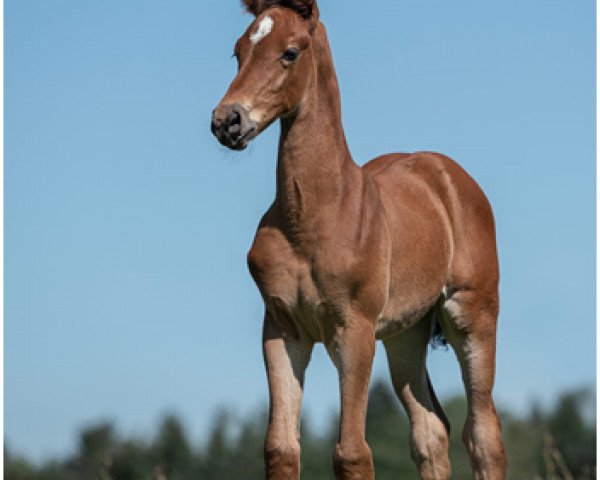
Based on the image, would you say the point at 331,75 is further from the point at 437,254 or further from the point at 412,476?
the point at 412,476

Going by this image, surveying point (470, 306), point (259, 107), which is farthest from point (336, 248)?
point (470, 306)

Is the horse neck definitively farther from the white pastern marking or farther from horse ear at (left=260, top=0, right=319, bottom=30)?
the white pastern marking

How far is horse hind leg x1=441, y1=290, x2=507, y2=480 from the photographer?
9844mm

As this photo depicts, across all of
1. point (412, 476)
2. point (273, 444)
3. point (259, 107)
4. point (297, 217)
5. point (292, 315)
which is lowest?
point (412, 476)

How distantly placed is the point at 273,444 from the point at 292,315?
2.59 feet

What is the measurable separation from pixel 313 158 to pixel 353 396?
4.83ft

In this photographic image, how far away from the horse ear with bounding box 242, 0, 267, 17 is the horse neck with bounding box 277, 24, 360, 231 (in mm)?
383

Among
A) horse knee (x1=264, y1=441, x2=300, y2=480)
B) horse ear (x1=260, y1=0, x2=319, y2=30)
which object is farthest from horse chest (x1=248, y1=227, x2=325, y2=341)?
horse ear (x1=260, y1=0, x2=319, y2=30)

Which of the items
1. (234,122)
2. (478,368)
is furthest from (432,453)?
(234,122)

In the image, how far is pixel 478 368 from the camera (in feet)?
32.8

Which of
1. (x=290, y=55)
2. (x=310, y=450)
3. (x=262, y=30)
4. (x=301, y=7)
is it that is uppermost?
(x=301, y=7)

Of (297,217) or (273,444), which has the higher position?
(297,217)

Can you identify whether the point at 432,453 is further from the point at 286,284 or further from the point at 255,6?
the point at 255,6

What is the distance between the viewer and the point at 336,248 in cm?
830
